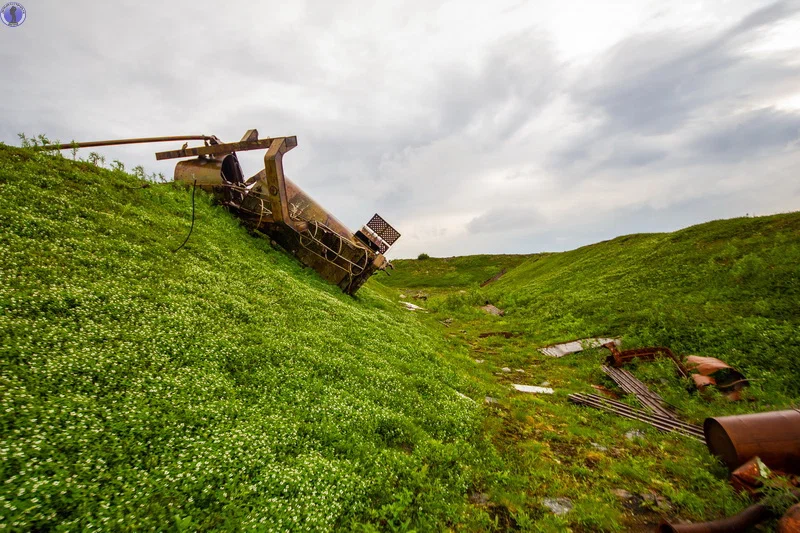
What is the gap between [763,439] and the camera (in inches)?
276

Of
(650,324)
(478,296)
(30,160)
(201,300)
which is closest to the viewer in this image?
(201,300)

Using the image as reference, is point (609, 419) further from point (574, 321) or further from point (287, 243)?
point (287, 243)

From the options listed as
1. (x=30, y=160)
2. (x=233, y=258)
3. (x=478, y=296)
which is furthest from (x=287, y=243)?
(x=478, y=296)

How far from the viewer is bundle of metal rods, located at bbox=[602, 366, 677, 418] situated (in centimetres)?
1123

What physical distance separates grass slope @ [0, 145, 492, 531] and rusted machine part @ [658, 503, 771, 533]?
2900 millimetres

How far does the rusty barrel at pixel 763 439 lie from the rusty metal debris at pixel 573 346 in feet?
32.0

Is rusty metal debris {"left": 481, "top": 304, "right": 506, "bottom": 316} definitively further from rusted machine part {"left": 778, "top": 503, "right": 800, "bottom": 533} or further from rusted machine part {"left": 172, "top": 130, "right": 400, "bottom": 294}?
rusted machine part {"left": 778, "top": 503, "right": 800, "bottom": 533}

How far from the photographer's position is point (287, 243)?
2167 centimetres

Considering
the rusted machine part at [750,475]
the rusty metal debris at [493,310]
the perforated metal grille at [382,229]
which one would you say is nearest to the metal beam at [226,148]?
the perforated metal grille at [382,229]

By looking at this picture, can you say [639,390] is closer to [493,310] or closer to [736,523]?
[736,523]

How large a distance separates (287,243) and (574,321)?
19.4 metres

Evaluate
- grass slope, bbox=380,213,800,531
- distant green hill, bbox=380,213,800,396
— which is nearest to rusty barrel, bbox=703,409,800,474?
grass slope, bbox=380,213,800,531

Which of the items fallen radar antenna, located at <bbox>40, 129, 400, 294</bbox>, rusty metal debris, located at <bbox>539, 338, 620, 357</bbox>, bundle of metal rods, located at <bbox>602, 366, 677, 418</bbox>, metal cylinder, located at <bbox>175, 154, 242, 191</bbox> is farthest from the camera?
metal cylinder, located at <bbox>175, 154, 242, 191</bbox>

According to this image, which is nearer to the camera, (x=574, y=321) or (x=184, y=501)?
(x=184, y=501)
